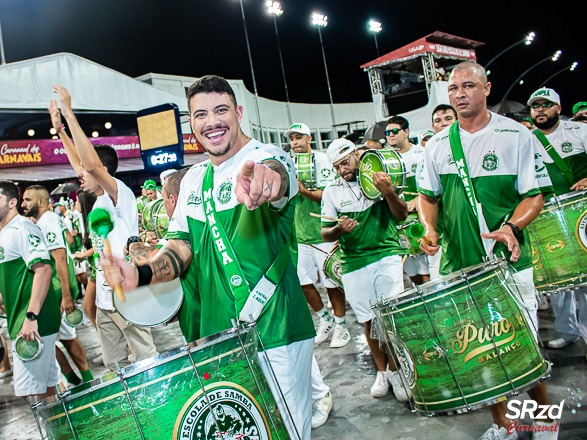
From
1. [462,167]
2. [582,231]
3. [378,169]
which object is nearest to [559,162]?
[582,231]

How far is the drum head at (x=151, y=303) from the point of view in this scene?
8.68 ft

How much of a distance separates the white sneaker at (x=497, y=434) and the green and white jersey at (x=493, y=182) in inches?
43.6

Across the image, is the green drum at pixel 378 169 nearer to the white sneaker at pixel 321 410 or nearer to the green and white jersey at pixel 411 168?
the white sneaker at pixel 321 410

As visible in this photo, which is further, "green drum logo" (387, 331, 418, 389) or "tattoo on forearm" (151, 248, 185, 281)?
"green drum logo" (387, 331, 418, 389)

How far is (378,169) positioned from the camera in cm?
525

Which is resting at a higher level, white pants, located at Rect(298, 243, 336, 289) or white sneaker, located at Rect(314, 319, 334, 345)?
white pants, located at Rect(298, 243, 336, 289)

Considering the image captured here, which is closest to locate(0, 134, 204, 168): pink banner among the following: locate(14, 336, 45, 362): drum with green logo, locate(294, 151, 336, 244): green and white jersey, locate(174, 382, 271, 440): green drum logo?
locate(294, 151, 336, 244): green and white jersey

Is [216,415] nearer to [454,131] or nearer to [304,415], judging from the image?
[304,415]

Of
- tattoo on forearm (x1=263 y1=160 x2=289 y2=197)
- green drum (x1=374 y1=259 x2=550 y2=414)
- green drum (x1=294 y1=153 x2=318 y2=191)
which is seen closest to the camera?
tattoo on forearm (x1=263 y1=160 x2=289 y2=197)

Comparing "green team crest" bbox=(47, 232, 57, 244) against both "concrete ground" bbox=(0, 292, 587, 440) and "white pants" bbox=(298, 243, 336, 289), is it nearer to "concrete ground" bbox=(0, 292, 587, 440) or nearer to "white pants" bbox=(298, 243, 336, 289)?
"concrete ground" bbox=(0, 292, 587, 440)

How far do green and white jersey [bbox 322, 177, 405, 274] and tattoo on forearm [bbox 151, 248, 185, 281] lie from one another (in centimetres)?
286

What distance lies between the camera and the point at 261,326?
2691 millimetres

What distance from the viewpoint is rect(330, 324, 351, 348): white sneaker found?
7.11 m

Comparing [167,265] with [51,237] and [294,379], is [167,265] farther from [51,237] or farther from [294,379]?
[51,237]
